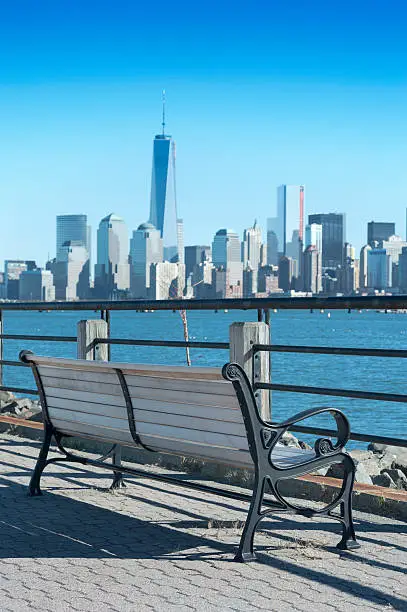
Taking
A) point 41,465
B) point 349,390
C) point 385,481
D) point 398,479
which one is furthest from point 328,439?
point 398,479

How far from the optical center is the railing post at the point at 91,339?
821cm

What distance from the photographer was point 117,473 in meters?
6.62

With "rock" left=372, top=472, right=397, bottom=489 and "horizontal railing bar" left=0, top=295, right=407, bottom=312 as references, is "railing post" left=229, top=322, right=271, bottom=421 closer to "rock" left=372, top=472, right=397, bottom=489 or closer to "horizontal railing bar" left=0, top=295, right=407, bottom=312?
"horizontal railing bar" left=0, top=295, right=407, bottom=312

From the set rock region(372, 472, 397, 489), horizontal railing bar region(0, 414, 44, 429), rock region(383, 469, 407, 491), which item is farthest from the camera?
horizontal railing bar region(0, 414, 44, 429)

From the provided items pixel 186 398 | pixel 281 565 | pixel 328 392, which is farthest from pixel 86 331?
pixel 281 565

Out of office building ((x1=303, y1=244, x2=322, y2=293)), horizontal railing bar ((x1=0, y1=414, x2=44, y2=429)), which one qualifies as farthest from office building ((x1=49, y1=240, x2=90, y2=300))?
horizontal railing bar ((x1=0, y1=414, x2=44, y2=429))

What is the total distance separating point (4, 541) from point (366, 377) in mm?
33020

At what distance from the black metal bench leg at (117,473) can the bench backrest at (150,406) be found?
39cm

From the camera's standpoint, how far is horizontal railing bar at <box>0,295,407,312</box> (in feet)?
18.5

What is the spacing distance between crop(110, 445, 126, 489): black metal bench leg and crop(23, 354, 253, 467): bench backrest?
392 mm

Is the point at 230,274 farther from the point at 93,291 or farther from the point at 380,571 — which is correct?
the point at 380,571

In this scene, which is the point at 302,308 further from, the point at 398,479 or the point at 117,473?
the point at 398,479

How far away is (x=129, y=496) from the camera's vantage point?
6496 millimetres

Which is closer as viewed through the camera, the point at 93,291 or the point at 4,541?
the point at 4,541
